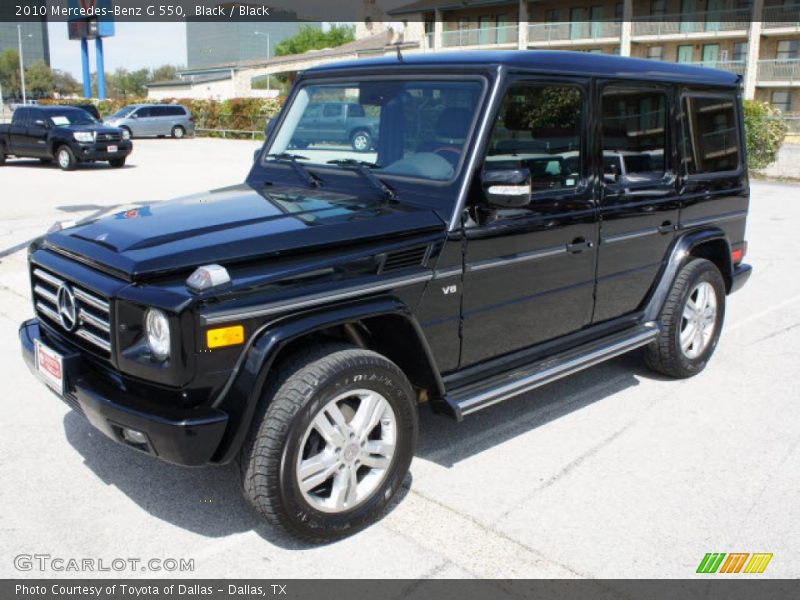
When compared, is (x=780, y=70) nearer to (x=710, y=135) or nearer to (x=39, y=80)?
(x=710, y=135)

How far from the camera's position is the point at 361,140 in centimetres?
422

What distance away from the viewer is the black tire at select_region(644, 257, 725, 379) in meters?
5.14

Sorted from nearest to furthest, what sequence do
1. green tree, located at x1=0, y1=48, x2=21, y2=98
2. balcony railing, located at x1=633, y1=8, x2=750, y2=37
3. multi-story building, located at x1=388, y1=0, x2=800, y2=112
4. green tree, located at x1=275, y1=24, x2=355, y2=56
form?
multi-story building, located at x1=388, y1=0, x2=800, y2=112 → balcony railing, located at x1=633, y1=8, x2=750, y2=37 → green tree, located at x1=275, y1=24, x2=355, y2=56 → green tree, located at x1=0, y1=48, x2=21, y2=98

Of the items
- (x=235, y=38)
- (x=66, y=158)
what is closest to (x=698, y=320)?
(x=66, y=158)

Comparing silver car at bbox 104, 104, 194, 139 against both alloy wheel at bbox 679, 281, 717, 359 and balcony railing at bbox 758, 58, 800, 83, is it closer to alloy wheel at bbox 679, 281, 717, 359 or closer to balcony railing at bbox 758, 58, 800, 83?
balcony railing at bbox 758, 58, 800, 83

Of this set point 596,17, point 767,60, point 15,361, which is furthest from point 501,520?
point 596,17

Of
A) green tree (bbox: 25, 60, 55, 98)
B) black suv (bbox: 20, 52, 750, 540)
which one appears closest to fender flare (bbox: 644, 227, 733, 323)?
black suv (bbox: 20, 52, 750, 540)

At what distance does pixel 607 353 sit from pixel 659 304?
76 centimetres

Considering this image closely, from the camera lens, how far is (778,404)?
5.07m

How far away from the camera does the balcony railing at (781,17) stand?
39062 millimetres

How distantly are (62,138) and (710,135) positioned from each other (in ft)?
61.8

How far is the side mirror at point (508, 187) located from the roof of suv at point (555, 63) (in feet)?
2.08

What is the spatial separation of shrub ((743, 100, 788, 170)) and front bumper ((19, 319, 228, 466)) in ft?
66.5
